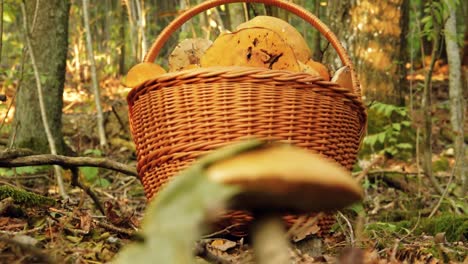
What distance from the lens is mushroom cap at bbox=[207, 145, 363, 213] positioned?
77 cm

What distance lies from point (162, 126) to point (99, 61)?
11349 mm

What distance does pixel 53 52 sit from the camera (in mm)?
5078

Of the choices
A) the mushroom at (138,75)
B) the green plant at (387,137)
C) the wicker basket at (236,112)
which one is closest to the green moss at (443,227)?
the wicker basket at (236,112)

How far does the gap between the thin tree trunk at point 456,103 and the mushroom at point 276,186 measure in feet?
11.4

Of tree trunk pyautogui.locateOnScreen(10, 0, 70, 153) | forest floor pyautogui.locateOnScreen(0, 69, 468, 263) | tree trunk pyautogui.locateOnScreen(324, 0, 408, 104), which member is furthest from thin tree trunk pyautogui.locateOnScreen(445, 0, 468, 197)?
tree trunk pyautogui.locateOnScreen(10, 0, 70, 153)

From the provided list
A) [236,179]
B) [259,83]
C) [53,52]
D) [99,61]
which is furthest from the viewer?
[99,61]

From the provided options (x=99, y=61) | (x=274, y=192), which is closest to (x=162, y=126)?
(x=274, y=192)

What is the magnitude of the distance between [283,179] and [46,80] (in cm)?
455

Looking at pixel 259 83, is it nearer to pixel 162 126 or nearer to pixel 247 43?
pixel 247 43

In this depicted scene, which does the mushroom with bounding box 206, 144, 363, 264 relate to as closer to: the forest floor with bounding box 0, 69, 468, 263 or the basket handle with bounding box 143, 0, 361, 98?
the forest floor with bounding box 0, 69, 468, 263

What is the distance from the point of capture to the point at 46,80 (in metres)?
5.01

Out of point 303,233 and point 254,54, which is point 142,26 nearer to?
point 254,54

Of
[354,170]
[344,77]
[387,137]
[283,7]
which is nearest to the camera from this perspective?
[344,77]

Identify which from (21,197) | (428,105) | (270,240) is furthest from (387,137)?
(270,240)
